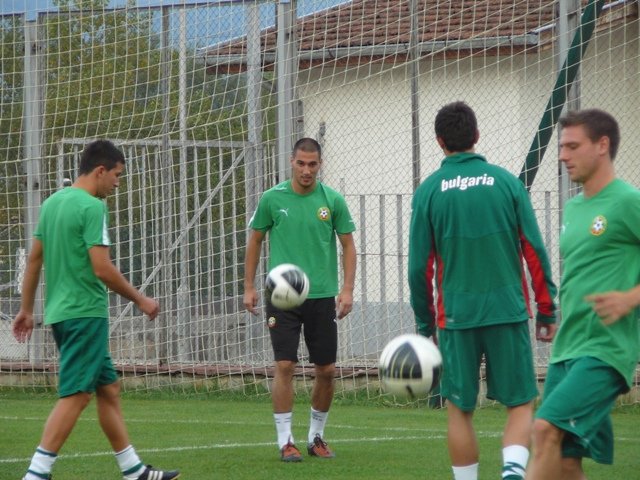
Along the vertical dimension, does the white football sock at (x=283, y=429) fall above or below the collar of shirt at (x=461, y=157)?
below

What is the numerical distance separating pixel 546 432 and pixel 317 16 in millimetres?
8242

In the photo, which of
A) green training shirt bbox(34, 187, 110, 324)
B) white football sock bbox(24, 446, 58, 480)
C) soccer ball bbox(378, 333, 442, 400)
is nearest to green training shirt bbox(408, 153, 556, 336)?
soccer ball bbox(378, 333, 442, 400)

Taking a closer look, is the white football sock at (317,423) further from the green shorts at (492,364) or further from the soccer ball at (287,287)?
the green shorts at (492,364)

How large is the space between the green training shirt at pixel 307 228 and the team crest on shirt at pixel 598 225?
3.65 meters

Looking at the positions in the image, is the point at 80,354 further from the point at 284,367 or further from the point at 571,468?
the point at 571,468

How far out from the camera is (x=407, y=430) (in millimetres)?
10203

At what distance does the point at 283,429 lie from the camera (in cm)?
857

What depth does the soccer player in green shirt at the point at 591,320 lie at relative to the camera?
5.25m

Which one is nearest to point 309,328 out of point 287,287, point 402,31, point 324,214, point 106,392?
point 324,214

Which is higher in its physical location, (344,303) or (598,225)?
(598,225)

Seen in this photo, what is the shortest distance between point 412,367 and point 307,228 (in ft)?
9.81

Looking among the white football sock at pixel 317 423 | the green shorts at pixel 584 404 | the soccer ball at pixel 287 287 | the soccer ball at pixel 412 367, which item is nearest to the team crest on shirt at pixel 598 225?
the green shorts at pixel 584 404

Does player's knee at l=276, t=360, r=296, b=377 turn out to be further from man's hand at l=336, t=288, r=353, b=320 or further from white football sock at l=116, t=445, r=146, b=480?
white football sock at l=116, t=445, r=146, b=480

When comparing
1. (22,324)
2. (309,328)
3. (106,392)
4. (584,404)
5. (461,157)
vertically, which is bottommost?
(106,392)
